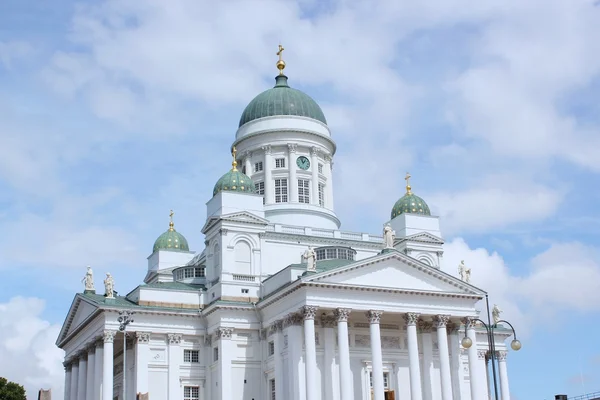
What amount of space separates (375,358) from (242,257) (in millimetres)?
12544

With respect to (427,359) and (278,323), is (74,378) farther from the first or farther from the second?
(427,359)

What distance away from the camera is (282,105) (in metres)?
71.5

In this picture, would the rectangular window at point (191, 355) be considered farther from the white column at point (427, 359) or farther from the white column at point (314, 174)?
the white column at point (314, 174)

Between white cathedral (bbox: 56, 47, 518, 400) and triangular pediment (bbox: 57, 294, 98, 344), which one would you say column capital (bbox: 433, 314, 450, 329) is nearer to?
white cathedral (bbox: 56, 47, 518, 400)

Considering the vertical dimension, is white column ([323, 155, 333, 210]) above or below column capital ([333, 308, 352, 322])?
above

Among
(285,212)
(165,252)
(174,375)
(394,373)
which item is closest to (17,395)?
(165,252)

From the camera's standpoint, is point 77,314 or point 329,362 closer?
point 329,362

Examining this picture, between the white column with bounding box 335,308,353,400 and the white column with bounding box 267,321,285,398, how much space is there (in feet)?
14.1

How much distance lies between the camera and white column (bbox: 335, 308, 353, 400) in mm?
51031

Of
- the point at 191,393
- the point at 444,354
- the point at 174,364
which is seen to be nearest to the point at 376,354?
the point at 444,354

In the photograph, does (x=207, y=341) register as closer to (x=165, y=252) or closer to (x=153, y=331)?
(x=153, y=331)

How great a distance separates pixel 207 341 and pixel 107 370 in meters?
7.30

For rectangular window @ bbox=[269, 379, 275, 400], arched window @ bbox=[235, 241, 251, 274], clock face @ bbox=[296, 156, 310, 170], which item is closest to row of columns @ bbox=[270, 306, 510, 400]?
rectangular window @ bbox=[269, 379, 275, 400]

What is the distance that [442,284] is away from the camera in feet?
185
